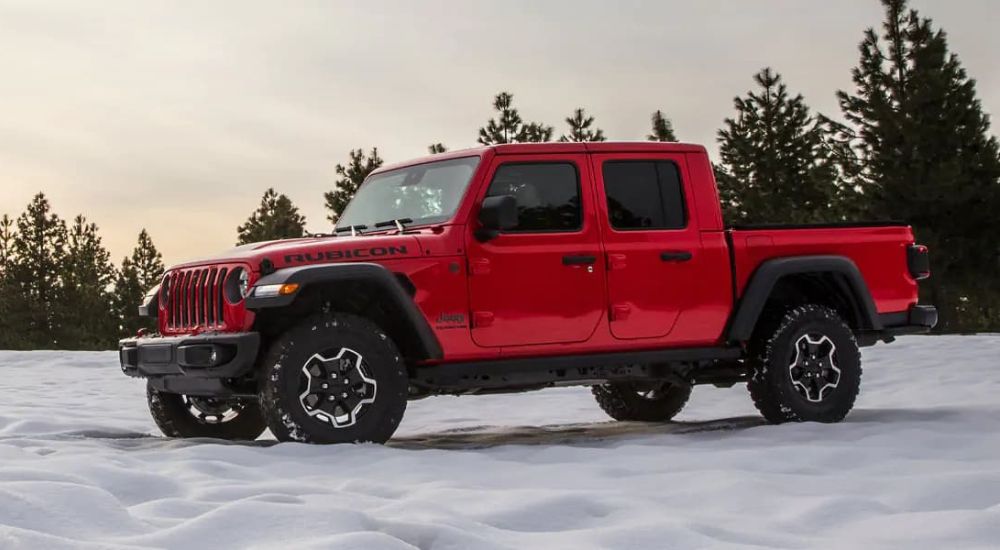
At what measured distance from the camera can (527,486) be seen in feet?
17.8

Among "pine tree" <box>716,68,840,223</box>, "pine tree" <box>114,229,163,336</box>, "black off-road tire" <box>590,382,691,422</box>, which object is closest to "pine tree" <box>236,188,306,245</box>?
"pine tree" <box>114,229,163,336</box>

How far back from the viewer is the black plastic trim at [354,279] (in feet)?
21.5

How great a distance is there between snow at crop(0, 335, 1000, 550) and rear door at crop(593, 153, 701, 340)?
77 cm

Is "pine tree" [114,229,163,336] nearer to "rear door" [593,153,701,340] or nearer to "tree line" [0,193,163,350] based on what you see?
"tree line" [0,193,163,350]

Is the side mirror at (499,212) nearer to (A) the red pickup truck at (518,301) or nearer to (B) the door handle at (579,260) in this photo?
(A) the red pickup truck at (518,301)

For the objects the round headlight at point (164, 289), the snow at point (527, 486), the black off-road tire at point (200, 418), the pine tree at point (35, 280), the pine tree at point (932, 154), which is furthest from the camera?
the pine tree at point (35, 280)

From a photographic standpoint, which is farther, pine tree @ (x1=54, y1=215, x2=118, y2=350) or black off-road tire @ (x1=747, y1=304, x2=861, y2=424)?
pine tree @ (x1=54, y1=215, x2=118, y2=350)

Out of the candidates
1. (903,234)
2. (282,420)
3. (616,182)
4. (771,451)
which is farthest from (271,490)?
(903,234)

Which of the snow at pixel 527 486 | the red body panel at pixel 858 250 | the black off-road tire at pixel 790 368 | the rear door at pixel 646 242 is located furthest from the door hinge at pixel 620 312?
the black off-road tire at pixel 790 368

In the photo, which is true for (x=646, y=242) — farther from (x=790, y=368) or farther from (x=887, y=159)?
(x=887, y=159)

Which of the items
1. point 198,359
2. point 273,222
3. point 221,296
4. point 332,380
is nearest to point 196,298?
point 221,296

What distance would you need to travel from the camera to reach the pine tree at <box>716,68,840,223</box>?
142 ft

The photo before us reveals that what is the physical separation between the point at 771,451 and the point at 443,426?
3655 millimetres

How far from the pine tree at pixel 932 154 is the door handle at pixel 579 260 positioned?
26089 millimetres
